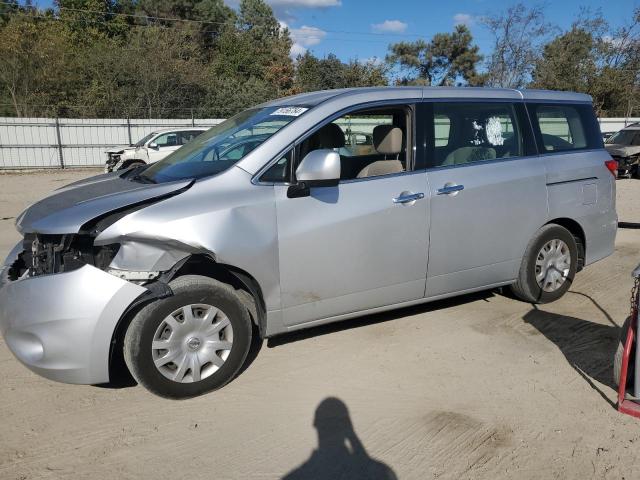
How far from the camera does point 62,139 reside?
23.6 metres

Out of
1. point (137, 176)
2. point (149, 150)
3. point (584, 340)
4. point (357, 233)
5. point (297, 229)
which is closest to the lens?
point (297, 229)

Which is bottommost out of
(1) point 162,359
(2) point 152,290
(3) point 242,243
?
(1) point 162,359

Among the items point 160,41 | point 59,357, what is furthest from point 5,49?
point 59,357

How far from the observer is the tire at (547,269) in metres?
4.75

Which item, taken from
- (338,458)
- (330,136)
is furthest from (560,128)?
(338,458)

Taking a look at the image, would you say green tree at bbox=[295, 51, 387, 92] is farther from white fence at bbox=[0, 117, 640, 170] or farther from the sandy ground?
the sandy ground

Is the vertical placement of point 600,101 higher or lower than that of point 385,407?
higher

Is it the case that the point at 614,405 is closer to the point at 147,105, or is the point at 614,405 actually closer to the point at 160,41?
the point at 147,105

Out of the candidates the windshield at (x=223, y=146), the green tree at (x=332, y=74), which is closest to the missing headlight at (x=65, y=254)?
the windshield at (x=223, y=146)

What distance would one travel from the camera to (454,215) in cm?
415

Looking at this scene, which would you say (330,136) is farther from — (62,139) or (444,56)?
(444,56)

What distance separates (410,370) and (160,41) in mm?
34403

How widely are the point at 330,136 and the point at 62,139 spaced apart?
75.2ft

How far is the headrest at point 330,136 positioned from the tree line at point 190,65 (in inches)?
860
